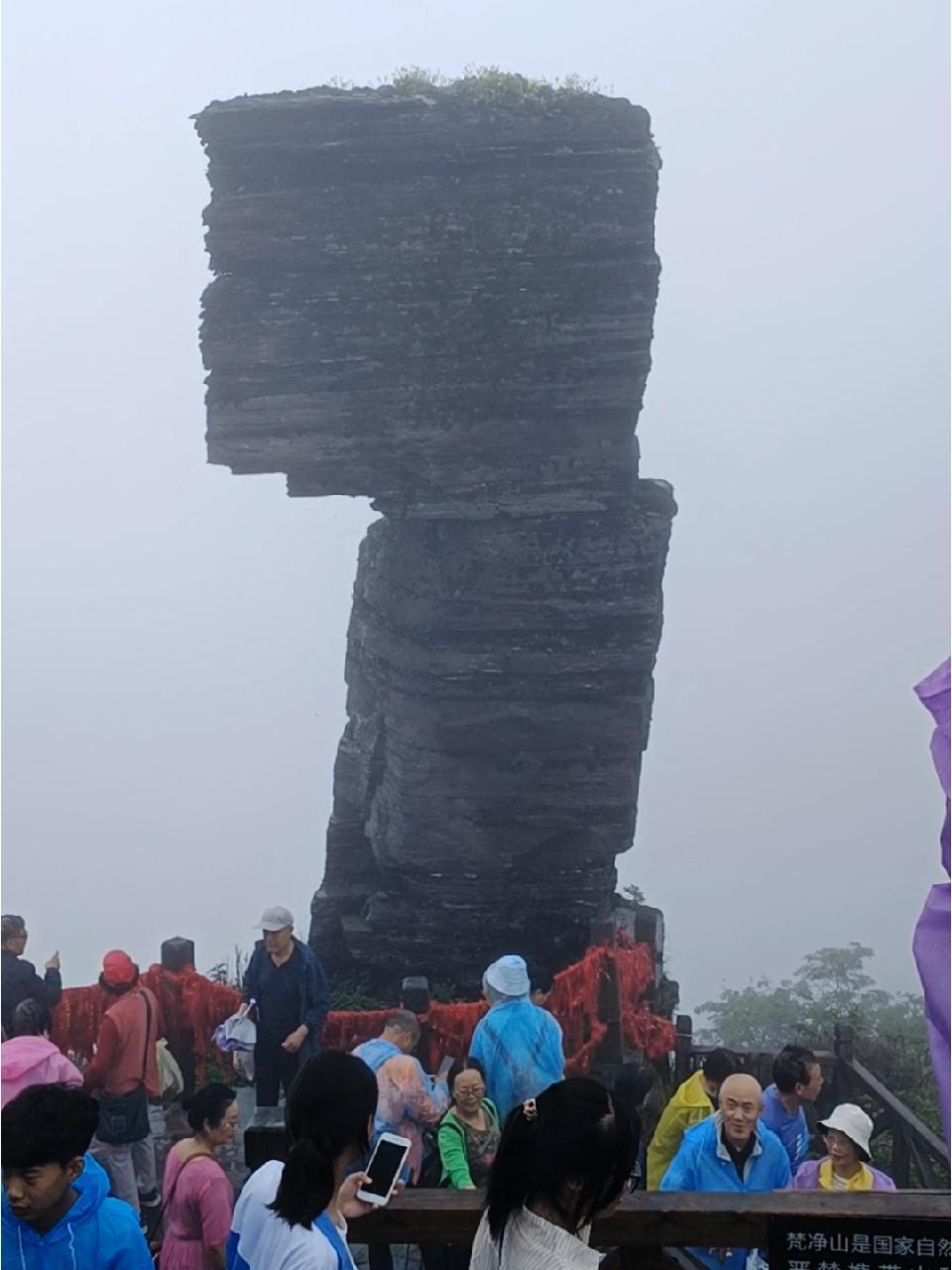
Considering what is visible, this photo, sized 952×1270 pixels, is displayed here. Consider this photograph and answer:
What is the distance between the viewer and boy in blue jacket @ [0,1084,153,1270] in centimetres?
253

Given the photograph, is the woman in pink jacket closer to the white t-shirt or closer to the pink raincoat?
the pink raincoat

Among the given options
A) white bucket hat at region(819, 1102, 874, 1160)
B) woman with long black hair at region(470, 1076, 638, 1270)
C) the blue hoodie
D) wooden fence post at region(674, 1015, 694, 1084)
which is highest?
woman with long black hair at region(470, 1076, 638, 1270)

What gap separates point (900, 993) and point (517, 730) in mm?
2429

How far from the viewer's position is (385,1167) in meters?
2.57

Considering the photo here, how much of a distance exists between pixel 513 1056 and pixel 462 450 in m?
3.58

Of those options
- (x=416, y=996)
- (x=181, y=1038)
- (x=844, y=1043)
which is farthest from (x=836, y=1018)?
(x=181, y=1038)

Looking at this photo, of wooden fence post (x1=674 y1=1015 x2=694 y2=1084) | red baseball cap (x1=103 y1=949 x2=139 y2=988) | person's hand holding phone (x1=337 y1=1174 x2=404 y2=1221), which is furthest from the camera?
wooden fence post (x1=674 y1=1015 x2=694 y2=1084)

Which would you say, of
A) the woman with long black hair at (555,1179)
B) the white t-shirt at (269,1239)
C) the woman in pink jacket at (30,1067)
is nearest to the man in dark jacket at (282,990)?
the woman in pink jacket at (30,1067)

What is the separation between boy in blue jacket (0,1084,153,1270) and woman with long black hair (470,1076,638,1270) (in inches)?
30.8

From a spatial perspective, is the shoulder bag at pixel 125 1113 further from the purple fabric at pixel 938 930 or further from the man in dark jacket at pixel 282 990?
the purple fabric at pixel 938 930

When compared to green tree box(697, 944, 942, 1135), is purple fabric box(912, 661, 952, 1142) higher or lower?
higher

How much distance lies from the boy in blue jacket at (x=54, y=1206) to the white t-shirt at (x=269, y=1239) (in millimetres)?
219

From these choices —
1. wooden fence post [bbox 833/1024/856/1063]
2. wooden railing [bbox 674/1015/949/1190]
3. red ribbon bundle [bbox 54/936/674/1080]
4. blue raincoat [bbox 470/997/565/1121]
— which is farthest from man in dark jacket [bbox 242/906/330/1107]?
wooden fence post [bbox 833/1024/856/1063]

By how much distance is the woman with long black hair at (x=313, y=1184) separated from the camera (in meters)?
2.36
